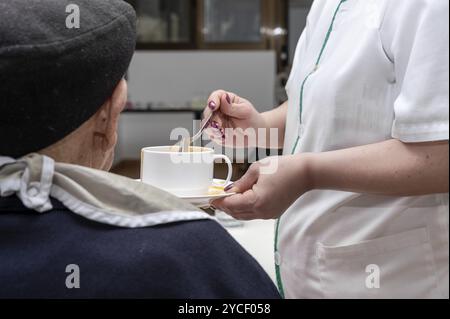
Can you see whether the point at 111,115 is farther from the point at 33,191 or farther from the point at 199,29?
the point at 199,29

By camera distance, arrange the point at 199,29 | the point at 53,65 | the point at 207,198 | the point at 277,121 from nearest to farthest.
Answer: the point at 53,65 → the point at 207,198 → the point at 277,121 → the point at 199,29

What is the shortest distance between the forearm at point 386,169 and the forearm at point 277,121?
20 centimetres

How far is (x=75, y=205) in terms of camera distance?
59cm

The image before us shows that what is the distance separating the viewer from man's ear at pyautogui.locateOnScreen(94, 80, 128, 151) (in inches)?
26.0

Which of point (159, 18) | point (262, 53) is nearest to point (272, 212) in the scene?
point (262, 53)

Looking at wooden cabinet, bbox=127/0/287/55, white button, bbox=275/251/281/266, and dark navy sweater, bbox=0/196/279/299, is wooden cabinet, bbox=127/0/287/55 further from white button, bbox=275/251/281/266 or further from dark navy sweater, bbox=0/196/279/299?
dark navy sweater, bbox=0/196/279/299

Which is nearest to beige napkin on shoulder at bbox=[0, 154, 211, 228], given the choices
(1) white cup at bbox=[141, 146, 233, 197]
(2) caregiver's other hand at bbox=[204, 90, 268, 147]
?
(1) white cup at bbox=[141, 146, 233, 197]

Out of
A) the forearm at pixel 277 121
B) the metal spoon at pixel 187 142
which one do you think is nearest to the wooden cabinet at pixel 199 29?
the forearm at pixel 277 121

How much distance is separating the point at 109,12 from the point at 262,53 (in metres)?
3.82

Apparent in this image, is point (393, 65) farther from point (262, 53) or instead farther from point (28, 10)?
point (262, 53)

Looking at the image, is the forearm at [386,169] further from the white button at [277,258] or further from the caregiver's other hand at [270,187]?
the white button at [277,258]

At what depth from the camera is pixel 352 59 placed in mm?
642

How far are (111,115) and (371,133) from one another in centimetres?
31

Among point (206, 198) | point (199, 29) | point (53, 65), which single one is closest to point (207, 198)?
point (206, 198)
